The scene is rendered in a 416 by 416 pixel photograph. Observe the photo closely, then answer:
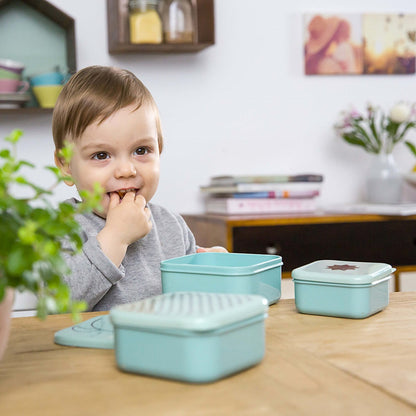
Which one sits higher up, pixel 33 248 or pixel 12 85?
pixel 12 85

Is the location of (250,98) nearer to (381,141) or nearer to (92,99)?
(381,141)

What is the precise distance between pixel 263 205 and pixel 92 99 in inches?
46.0

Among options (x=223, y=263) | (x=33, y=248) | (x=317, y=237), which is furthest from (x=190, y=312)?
(x=317, y=237)

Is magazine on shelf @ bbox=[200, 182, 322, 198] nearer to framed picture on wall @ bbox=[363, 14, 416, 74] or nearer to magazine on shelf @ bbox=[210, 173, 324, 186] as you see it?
magazine on shelf @ bbox=[210, 173, 324, 186]

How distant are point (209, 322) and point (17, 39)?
6.74 feet

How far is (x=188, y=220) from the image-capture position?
8.04 ft

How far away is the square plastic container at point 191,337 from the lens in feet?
1.77

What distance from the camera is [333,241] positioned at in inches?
86.6

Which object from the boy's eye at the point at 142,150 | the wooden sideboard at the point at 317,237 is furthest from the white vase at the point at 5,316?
the wooden sideboard at the point at 317,237

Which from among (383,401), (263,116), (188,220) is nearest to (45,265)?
(383,401)

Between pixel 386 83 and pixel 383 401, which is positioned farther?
pixel 386 83

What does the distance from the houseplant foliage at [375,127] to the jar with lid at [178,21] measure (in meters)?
0.76

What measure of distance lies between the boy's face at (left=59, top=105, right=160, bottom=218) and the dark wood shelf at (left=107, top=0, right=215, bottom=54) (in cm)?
111

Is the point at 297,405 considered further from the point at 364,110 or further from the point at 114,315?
the point at 364,110
